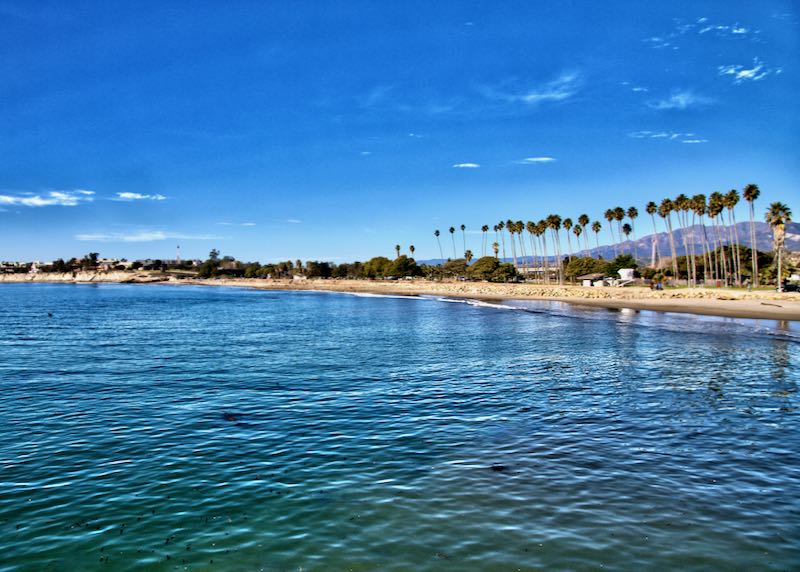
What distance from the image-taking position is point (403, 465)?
15.0 m

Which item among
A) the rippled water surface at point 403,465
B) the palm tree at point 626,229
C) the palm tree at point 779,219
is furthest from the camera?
the palm tree at point 626,229

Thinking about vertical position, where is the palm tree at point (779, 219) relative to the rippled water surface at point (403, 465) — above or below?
above

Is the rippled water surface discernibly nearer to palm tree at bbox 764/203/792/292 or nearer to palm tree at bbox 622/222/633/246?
palm tree at bbox 764/203/792/292

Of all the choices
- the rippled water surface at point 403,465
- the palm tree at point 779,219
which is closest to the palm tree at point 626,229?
the palm tree at point 779,219

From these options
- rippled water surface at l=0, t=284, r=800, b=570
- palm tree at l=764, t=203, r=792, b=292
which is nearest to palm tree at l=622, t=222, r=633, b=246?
palm tree at l=764, t=203, r=792, b=292

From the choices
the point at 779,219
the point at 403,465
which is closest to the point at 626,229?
the point at 779,219

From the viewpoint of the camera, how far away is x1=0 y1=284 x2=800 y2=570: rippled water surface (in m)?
10.3

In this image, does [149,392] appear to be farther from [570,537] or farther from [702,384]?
[702,384]

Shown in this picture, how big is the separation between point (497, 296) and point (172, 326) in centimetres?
8641

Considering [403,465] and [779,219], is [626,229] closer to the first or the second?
[779,219]

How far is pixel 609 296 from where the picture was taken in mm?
105312

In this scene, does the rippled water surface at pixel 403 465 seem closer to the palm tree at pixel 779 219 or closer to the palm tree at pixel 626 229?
the palm tree at pixel 779 219

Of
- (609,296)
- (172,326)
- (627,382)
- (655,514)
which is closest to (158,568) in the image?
(655,514)

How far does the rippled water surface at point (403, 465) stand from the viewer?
10273 mm
